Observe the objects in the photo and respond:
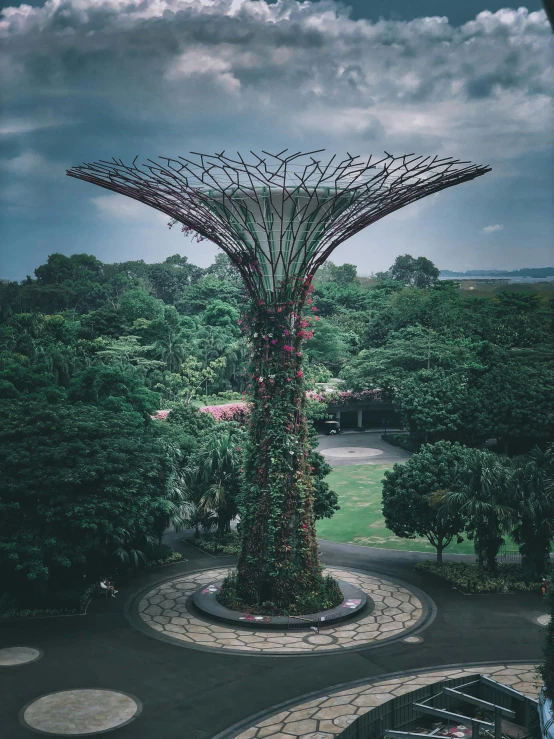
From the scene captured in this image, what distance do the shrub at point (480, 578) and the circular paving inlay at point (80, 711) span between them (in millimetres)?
10801

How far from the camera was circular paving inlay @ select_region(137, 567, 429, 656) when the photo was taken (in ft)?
60.5

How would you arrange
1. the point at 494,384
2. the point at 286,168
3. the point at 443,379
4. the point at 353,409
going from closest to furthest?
the point at 286,168 < the point at 494,384 < the point at 443,379 < the point at 353,409

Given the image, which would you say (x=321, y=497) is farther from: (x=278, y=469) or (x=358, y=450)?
(x=358, y=450)

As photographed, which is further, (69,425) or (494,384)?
(494,384)

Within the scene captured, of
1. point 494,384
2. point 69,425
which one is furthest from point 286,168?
point 494,384

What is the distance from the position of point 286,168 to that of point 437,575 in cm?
1288

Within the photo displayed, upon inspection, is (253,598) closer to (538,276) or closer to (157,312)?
(157,312)

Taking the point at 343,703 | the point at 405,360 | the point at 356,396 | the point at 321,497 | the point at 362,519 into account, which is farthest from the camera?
the point at 356,396

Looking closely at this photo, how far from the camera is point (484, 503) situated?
22.0 meters

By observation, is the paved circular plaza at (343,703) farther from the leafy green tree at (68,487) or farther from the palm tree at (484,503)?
the leafy green tree at (68,487)

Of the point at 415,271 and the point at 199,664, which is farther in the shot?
the point at 415,271

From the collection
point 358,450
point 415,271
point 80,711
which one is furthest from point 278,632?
point 415,271

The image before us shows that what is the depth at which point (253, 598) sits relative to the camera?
798 inches

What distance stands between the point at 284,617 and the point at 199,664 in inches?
117
